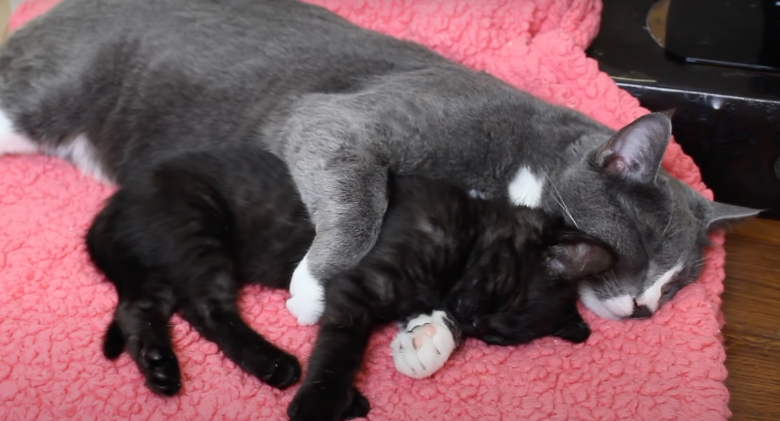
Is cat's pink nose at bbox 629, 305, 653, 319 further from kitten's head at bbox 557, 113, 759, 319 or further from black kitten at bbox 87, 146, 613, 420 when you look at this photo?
black kitten at bbox 87, 146, 613, 420

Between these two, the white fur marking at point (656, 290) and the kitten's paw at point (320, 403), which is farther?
the white fur marking at point (656, 290)

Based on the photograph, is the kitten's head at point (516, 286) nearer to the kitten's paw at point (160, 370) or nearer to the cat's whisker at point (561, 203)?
the cat's whisker at point (561, 203)

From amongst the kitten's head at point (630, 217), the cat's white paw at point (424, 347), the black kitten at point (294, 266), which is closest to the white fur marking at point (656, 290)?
the kitten's head at point (630, 217)

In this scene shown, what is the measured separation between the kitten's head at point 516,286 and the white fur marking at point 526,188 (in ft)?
0.36

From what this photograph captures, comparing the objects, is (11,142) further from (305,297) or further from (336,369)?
(336,369)

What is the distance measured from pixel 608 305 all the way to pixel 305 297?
1.88 ft

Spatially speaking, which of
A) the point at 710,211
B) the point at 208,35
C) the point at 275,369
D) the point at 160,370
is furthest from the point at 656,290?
the point at 208,35

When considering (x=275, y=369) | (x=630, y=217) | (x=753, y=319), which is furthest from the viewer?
(x=753, y=319)

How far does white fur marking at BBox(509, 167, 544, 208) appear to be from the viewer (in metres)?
1.43

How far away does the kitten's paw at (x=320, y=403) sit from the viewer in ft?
3.68

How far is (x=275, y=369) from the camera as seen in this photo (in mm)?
1237

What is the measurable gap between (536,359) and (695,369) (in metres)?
0.30

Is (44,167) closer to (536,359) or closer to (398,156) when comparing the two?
(398,156)

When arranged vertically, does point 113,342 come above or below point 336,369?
below
